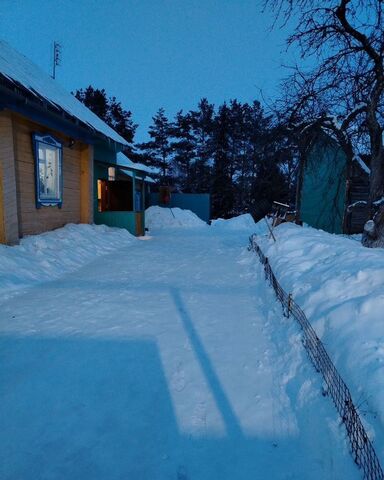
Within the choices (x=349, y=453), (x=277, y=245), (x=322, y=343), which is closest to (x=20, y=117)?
(x=277, y=245)

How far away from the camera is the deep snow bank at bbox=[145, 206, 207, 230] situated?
19141mm

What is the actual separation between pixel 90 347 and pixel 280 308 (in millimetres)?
2398

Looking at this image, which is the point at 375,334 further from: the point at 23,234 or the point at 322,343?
the point at 23,234

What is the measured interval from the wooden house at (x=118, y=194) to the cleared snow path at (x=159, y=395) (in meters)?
7.54

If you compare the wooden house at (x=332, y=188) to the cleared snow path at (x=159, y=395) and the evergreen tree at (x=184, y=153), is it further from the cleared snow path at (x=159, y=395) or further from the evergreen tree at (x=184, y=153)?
the evergreen tree at (x=184, y=153)

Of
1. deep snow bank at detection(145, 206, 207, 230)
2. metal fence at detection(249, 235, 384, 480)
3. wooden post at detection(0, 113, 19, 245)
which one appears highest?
wooden post at detection(0, 113, 19, 245)

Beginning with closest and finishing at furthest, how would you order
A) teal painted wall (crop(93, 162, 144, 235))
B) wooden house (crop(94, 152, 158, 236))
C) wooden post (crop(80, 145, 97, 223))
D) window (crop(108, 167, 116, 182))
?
1. wooden post (crop(80, 145, 97, 223))
2. teal painted wall (crop(93, 162, 144, 235))
3. wooden house (crop(94, 152, 158, 236))
4. window (crop(108, 167, 116, 182))

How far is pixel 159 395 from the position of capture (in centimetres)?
239

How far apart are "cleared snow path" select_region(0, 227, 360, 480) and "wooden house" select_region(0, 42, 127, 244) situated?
3.15 meters

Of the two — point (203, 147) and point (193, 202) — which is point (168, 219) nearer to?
point (193, 202)

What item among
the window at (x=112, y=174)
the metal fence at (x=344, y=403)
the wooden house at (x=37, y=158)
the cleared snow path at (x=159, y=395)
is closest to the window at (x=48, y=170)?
the wooden house at (x=37, y=158)

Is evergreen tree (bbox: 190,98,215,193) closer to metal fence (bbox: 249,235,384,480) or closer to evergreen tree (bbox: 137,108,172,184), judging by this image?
evergreen tree (bbox: 137,108,172,184)

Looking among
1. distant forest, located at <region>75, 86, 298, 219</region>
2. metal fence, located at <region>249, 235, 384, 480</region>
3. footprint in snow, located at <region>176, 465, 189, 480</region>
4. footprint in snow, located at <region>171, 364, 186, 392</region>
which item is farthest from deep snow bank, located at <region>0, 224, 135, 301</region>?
distant forest, located at <region>75, 86, 298, 219</region>

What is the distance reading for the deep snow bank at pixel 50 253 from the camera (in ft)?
16.9
